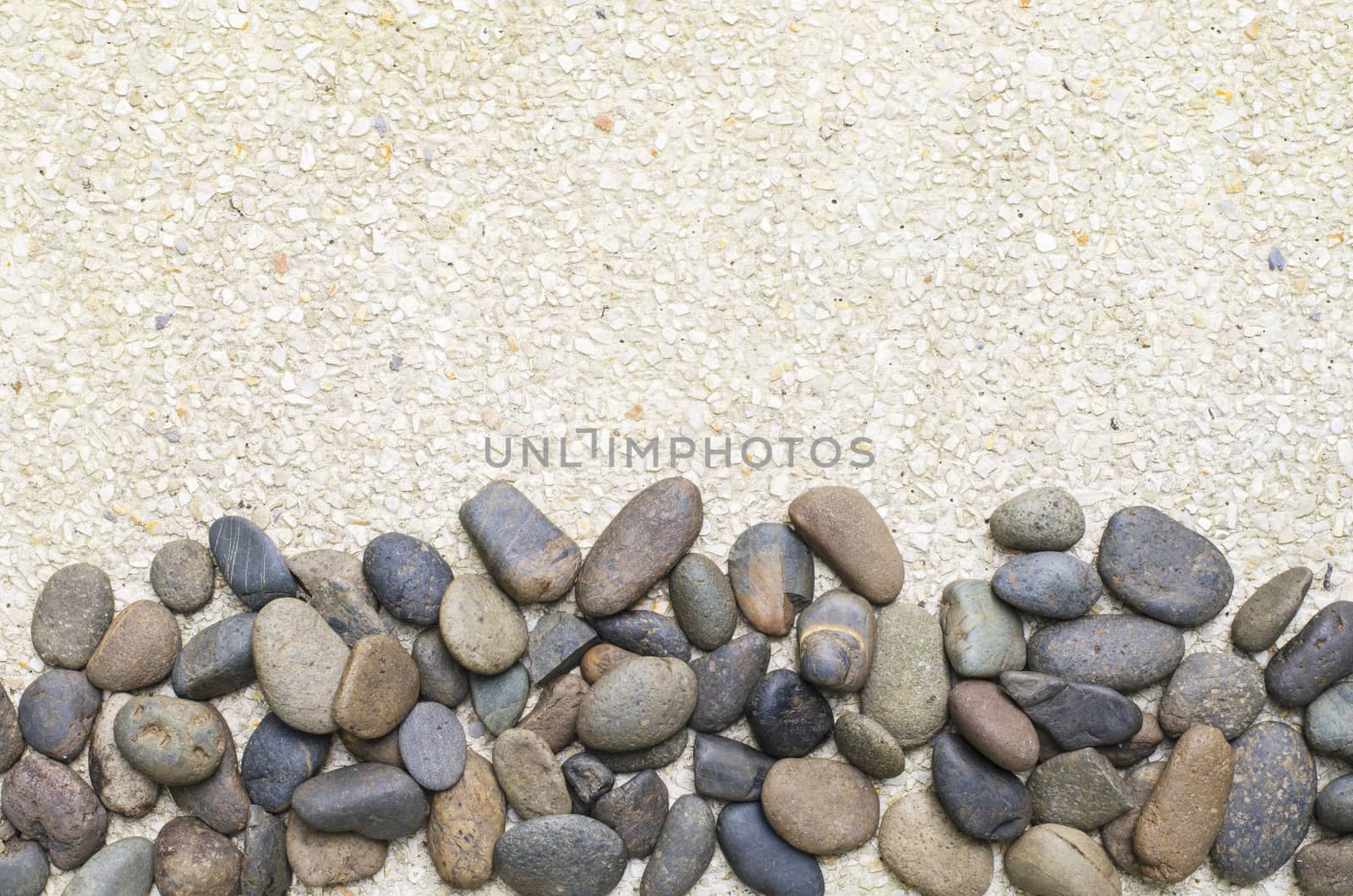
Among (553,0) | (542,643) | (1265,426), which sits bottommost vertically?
(542,643)

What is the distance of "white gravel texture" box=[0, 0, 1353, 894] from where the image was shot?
1287mm

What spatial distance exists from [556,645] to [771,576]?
0.28 metres

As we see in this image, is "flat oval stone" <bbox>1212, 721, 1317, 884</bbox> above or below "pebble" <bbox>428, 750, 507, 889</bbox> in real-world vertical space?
above

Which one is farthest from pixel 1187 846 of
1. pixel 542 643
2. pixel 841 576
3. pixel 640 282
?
pixel 640 282

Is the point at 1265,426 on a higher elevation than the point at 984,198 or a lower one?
lower

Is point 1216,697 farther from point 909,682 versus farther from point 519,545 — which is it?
point 519,545

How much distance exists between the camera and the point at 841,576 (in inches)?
49.7

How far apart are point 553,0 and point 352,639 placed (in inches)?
34.9

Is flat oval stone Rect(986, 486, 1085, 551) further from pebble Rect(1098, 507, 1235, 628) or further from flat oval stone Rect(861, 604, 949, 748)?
flat oval stone Rect(861, 604, 949, 748)

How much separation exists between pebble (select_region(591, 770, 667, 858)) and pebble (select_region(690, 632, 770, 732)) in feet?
0.32

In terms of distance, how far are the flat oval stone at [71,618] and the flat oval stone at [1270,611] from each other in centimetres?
145

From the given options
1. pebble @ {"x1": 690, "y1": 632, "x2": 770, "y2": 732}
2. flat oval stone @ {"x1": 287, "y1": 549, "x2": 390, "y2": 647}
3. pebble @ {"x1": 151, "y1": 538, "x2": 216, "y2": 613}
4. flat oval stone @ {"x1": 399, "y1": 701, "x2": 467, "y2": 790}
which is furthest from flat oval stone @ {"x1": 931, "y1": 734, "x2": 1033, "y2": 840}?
pebble @ {"x1": 151, "y1": 538, "x2": 216, "y2": 613}

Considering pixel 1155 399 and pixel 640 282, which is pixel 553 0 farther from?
pixel 1155 399

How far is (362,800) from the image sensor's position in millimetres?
1168
